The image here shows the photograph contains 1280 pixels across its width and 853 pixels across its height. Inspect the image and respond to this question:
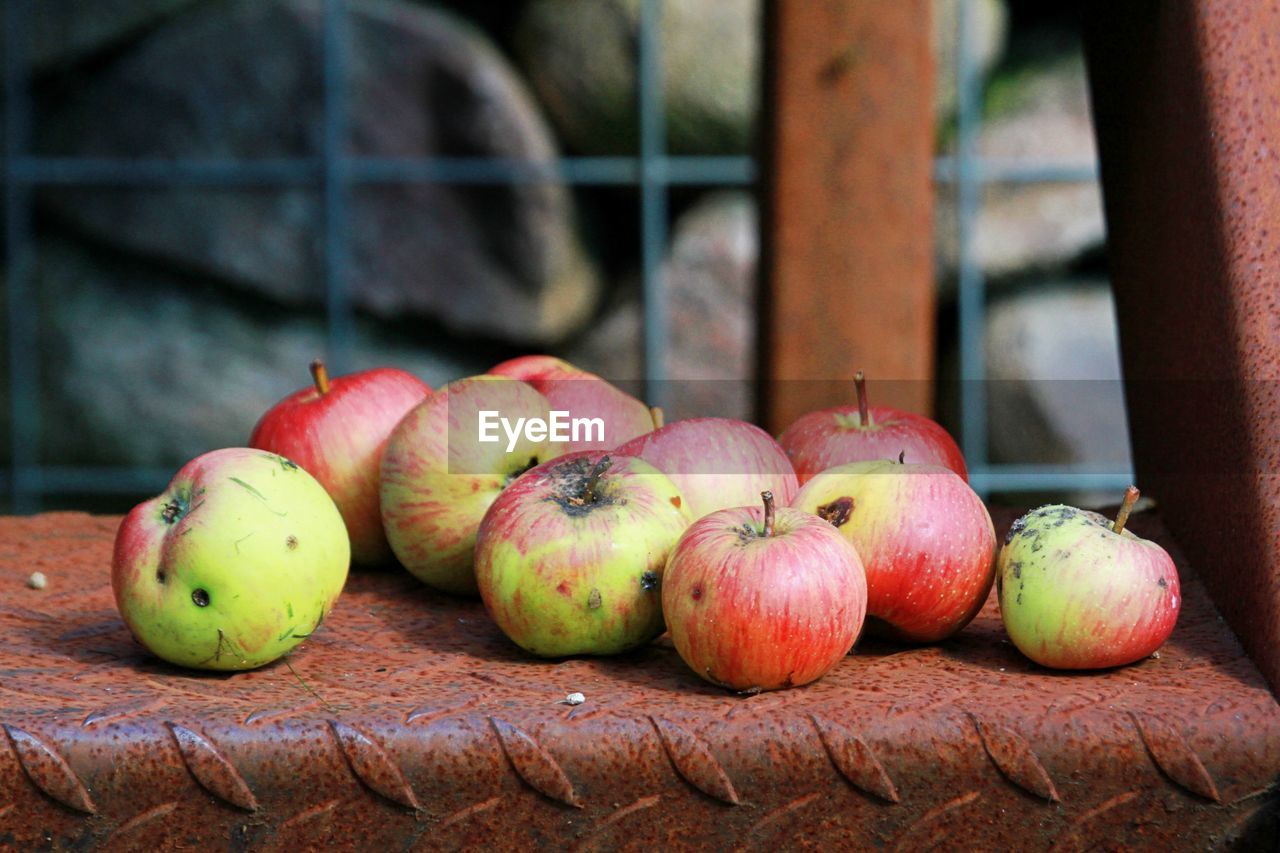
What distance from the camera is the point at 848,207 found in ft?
6.95

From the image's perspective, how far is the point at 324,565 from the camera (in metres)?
1.20

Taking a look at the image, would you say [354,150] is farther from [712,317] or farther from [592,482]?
[592,482]

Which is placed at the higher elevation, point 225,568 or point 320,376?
point 320,376

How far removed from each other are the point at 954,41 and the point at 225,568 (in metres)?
3.24

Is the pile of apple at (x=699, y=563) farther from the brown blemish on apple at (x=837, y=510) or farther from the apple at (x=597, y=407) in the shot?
the apple at (x=597, y=407)

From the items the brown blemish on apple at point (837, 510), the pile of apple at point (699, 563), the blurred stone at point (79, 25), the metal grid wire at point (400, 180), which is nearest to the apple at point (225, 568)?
the pile of apple at point (699, 563)

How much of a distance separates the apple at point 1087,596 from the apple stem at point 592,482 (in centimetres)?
35

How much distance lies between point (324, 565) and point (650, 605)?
11.0 inches

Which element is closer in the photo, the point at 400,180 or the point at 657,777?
the point at 657,777

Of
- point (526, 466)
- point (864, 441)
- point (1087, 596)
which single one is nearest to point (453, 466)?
point (526, 466)

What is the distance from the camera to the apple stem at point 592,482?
3.98 feet

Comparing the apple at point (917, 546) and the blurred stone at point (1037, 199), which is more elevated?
the blurred stone at point (1037, 199)

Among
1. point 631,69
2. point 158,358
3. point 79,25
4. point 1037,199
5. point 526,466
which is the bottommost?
point 526,466

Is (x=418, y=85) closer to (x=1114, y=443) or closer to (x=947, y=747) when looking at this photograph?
(x=1114, y=443)
